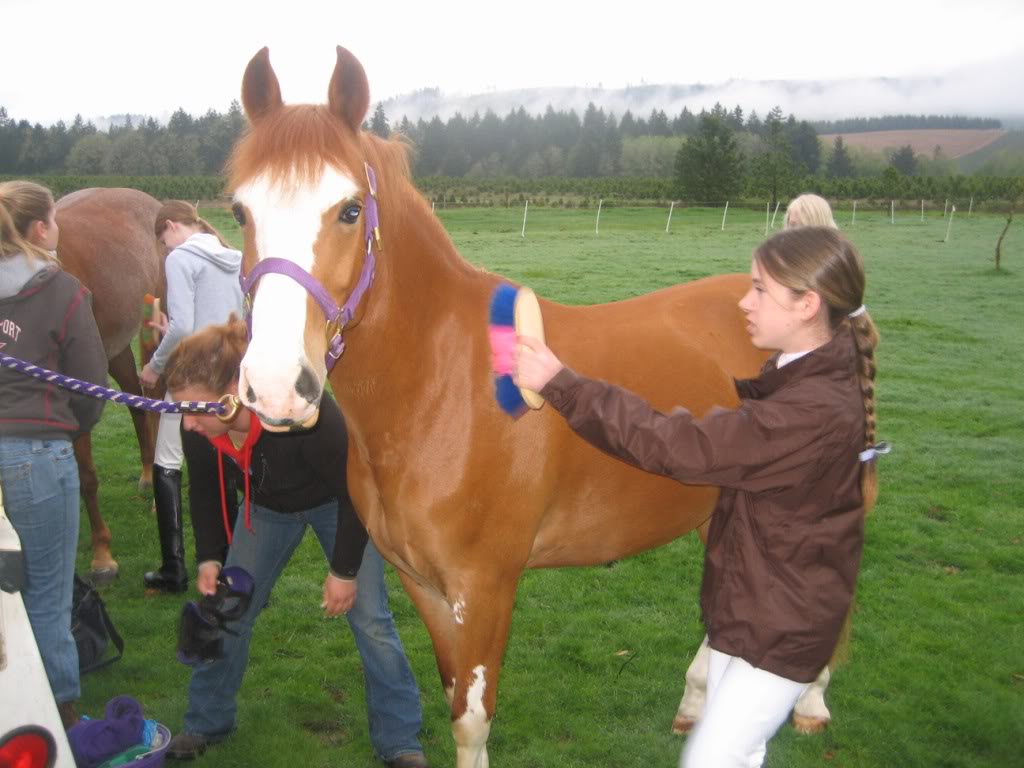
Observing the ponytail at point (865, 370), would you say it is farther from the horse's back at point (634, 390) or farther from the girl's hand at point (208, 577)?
the girl's hand at point (208, 577)

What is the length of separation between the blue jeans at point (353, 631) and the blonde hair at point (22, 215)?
1260 millimetres

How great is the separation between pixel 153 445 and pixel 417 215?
178 inches

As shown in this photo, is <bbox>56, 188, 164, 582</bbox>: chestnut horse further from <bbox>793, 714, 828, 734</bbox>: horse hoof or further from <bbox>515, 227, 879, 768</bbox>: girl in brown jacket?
<bbox>515, 227, 879, 768</bbox>: girl in brown jacket

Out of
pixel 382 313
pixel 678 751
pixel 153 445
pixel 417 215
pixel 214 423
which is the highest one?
pixel 417 215

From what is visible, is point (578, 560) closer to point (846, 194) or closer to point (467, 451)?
point (467, 451)

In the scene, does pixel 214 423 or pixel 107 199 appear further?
pixel 107 199

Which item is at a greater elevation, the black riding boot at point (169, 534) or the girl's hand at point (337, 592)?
the girl's hand at point (337, 592)

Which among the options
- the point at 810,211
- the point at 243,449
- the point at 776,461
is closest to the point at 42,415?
the point at 243,449

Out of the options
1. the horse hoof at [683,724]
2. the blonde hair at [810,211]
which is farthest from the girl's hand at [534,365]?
the blonde hair at [810,211]

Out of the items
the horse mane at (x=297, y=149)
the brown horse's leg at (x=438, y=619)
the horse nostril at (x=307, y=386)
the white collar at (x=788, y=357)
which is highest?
the horse mane at (x=297, y=149)

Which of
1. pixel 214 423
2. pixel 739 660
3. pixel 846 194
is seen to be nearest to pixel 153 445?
pixel 214 423

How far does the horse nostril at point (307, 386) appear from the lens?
187cm

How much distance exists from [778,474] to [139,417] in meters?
5.51

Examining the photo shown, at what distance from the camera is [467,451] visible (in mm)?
2537
